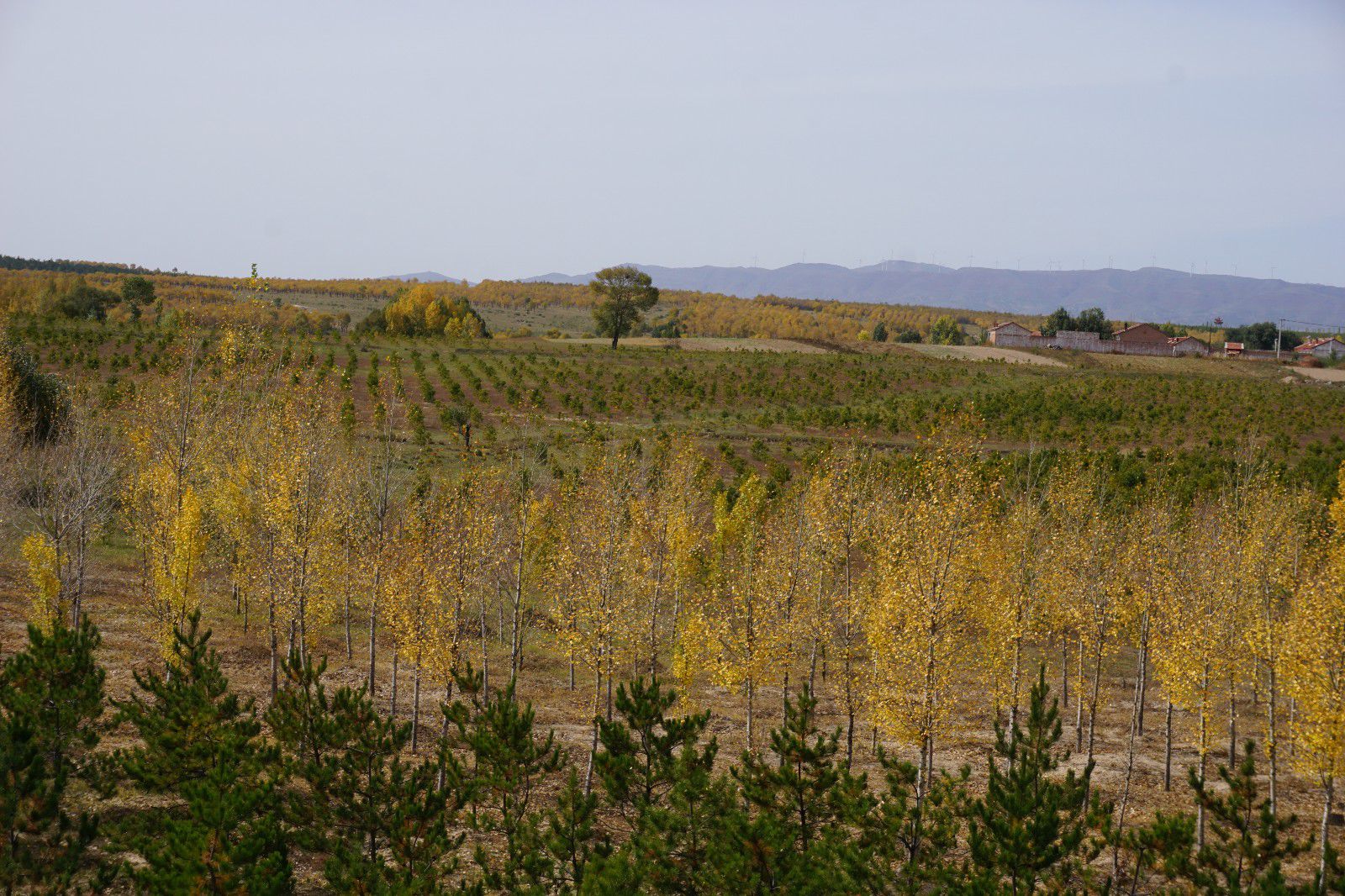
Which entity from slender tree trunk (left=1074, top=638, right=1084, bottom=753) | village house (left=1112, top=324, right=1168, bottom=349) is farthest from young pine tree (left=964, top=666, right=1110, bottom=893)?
village house (left=1112, top=324, right=1168, bottom=349)

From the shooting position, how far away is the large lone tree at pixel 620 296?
114 m

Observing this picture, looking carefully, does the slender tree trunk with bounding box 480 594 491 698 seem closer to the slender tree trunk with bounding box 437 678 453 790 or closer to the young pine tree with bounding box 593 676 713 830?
the slender tree trunk with bounding box 437 678 453 790

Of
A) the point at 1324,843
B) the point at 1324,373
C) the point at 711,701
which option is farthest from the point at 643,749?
the point at 1324,373

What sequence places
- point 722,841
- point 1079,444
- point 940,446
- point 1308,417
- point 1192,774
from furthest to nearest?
1. point 1308,417
2. point 1079,444
3. point 940,446
4. point 1192,774
5. point 722,841

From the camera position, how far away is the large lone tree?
114188mm

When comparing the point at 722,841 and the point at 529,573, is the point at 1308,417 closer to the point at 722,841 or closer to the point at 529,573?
the point at 529,573

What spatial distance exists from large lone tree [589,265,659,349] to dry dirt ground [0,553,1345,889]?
79112 mm

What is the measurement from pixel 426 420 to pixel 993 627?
51250 mm

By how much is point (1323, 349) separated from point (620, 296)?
109594mm

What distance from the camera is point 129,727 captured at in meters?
23.1

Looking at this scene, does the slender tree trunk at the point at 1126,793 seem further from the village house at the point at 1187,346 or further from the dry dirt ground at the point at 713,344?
the village house at the point at 1187,346

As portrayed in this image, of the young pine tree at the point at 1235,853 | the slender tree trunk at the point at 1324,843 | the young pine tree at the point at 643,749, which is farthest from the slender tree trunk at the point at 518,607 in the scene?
the slender tree trunk at the point at 1324,843

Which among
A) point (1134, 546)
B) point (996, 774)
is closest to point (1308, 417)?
point (1134, 546)

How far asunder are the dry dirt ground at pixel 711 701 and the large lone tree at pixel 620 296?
7911 cm
